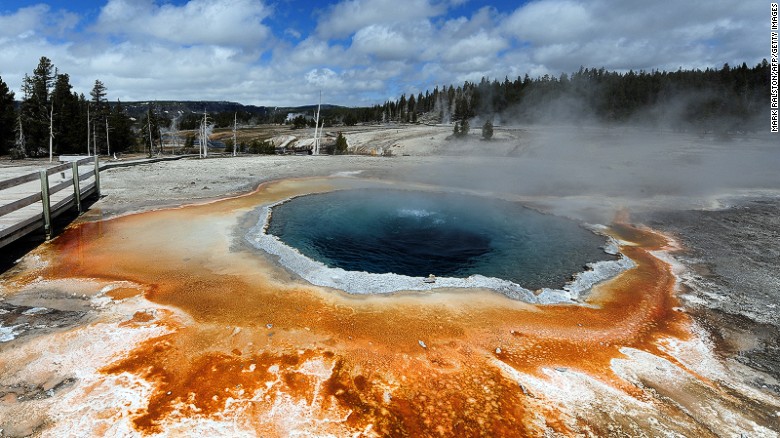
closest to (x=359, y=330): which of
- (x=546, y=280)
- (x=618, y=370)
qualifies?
(x=618, y=370)

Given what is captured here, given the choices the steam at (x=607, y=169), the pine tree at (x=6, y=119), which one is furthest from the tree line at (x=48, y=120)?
the steam at (x=607, y=169)

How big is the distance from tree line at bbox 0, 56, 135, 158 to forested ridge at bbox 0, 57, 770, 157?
0.24 ft

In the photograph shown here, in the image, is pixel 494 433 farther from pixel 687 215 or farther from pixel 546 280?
pixel 687 215

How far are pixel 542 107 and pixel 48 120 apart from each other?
56090 mm

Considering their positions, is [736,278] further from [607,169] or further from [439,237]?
[607,169]

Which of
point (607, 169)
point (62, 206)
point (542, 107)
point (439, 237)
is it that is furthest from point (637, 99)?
point (62, 206)

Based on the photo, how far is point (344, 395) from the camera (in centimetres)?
409

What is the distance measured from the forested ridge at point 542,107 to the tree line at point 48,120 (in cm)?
7

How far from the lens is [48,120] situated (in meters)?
32.4

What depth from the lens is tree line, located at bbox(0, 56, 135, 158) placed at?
3109 centimetres

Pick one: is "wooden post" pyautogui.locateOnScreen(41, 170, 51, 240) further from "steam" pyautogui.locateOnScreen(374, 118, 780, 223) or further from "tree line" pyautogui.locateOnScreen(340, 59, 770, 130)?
"tree line" pyautogui.locateOnScreen(340, 59, 770, 130)

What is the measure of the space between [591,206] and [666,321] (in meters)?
8.89

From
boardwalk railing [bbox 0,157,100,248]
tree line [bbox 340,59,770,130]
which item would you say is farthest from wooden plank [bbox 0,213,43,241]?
tree line [bbox 340,59,770,130]

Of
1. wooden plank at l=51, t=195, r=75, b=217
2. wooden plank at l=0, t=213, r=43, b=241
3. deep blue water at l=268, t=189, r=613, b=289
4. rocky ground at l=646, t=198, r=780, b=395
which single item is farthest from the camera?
wooden plank at l=51, t=195, r=75, b=217
